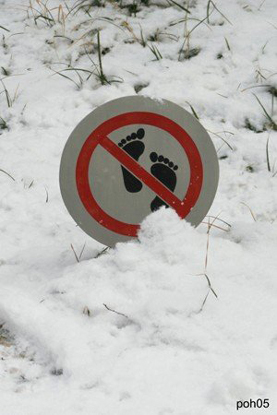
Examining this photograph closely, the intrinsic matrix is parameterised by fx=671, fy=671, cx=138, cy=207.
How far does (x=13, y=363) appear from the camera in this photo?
1.60 meters

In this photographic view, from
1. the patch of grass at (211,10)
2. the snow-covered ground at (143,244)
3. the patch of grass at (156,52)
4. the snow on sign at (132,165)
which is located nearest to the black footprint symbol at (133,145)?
the snow on sign at (132,165)

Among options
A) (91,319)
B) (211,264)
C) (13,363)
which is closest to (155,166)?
(211,264)

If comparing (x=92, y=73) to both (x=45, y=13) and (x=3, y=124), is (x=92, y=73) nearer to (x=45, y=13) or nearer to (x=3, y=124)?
(x=3, y=124)

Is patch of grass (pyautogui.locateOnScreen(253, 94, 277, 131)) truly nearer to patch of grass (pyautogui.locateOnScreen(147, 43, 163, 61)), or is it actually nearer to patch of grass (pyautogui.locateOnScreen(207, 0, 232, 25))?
patch of grass (pyautogui.locateOnScreen(147, 43, 163, 61))

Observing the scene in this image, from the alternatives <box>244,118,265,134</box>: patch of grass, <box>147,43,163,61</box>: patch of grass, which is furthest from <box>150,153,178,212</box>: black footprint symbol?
<box>147,43,163,61</box>: patch of grass

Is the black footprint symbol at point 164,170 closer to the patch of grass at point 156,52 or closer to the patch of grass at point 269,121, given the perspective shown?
the patch of grass at point 269,121

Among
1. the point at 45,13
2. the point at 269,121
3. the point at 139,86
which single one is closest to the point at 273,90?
the point at 269,121

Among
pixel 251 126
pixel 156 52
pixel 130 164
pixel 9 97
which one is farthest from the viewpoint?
pixel 156 52

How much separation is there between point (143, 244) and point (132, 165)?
23 centimetres

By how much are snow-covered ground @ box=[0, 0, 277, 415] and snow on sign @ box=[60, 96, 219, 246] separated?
0.07 metres

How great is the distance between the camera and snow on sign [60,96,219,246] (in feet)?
5.85

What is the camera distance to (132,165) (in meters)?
1.79

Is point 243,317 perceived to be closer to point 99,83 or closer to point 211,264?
point 211,264

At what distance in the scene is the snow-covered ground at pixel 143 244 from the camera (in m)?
1.49
